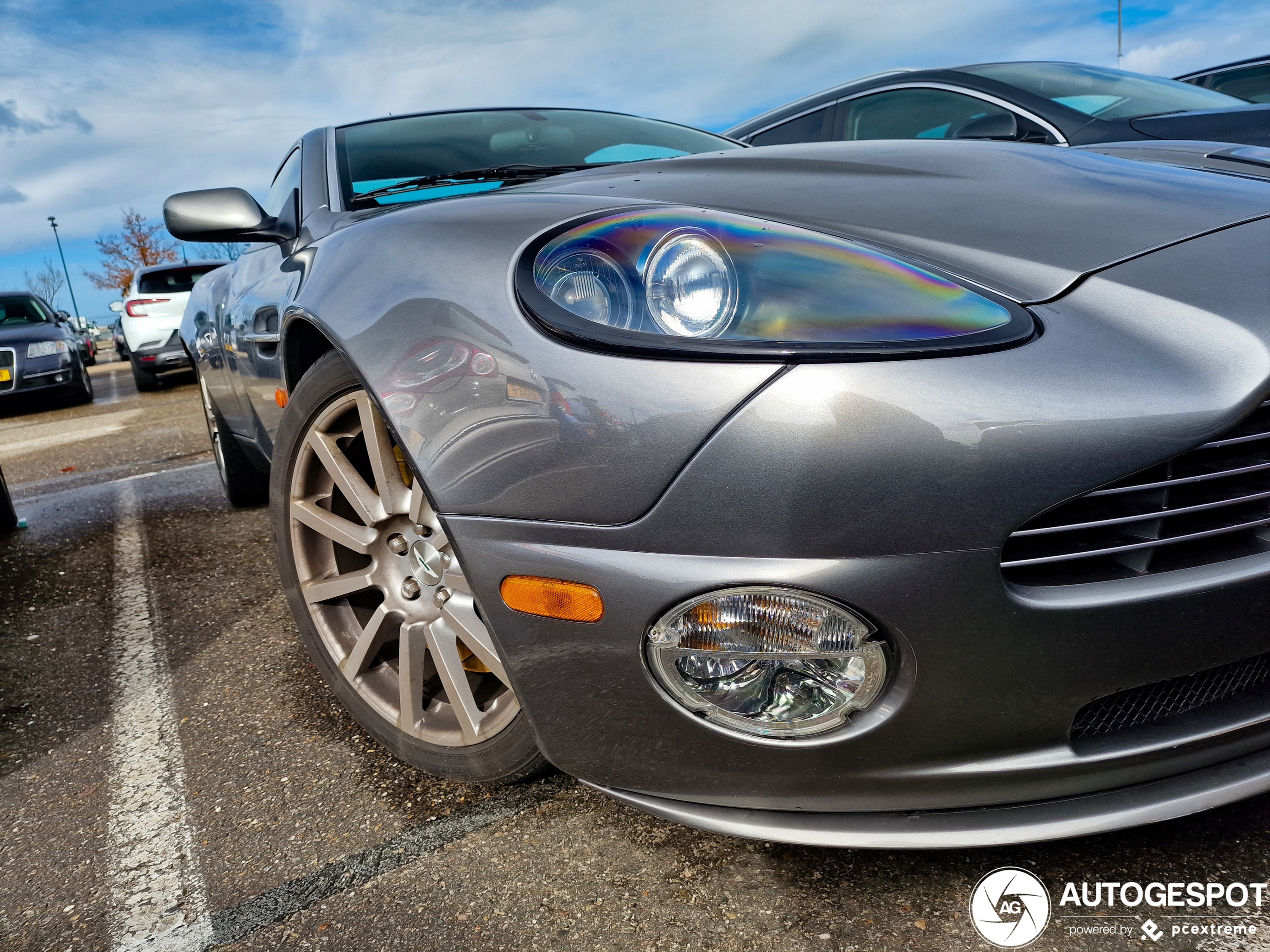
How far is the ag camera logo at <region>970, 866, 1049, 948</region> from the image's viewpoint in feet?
4.11

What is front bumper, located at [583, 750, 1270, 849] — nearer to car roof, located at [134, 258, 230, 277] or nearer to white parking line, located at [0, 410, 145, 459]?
white parking line, located at [0, 410, 145, 459]

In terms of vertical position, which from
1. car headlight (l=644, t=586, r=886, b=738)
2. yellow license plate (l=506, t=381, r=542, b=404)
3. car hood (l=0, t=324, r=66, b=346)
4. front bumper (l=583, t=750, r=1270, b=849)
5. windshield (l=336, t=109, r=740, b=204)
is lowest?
car hood (l=0, t=324, r=66, b=346)

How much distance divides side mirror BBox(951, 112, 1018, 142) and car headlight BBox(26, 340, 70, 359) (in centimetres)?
999

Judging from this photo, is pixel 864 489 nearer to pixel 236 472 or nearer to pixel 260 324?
pixel 260 324

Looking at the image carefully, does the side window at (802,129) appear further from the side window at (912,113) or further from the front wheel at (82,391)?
the front wheel at (82,391)

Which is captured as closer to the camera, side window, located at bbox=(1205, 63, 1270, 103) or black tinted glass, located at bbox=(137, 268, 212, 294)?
side window, located at bbox=(1205, 63, 1270, 103)

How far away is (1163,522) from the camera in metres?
1.17

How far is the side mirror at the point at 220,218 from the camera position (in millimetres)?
2465

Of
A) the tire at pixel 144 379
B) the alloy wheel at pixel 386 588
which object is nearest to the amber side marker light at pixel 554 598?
the alloy wheel at pixel 386 588

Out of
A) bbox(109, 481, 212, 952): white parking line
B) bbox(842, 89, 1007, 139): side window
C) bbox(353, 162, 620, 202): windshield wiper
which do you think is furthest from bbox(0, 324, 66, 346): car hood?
bbox(353, 162, 620, 202): windshield wiper

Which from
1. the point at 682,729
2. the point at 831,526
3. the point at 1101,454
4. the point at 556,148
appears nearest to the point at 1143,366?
the point at 1101,454

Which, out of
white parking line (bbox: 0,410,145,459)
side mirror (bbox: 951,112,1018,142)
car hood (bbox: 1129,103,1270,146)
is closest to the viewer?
car hood (bbox: 1129,103,1270,146)

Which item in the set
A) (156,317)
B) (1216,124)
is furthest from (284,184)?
(156,317)
